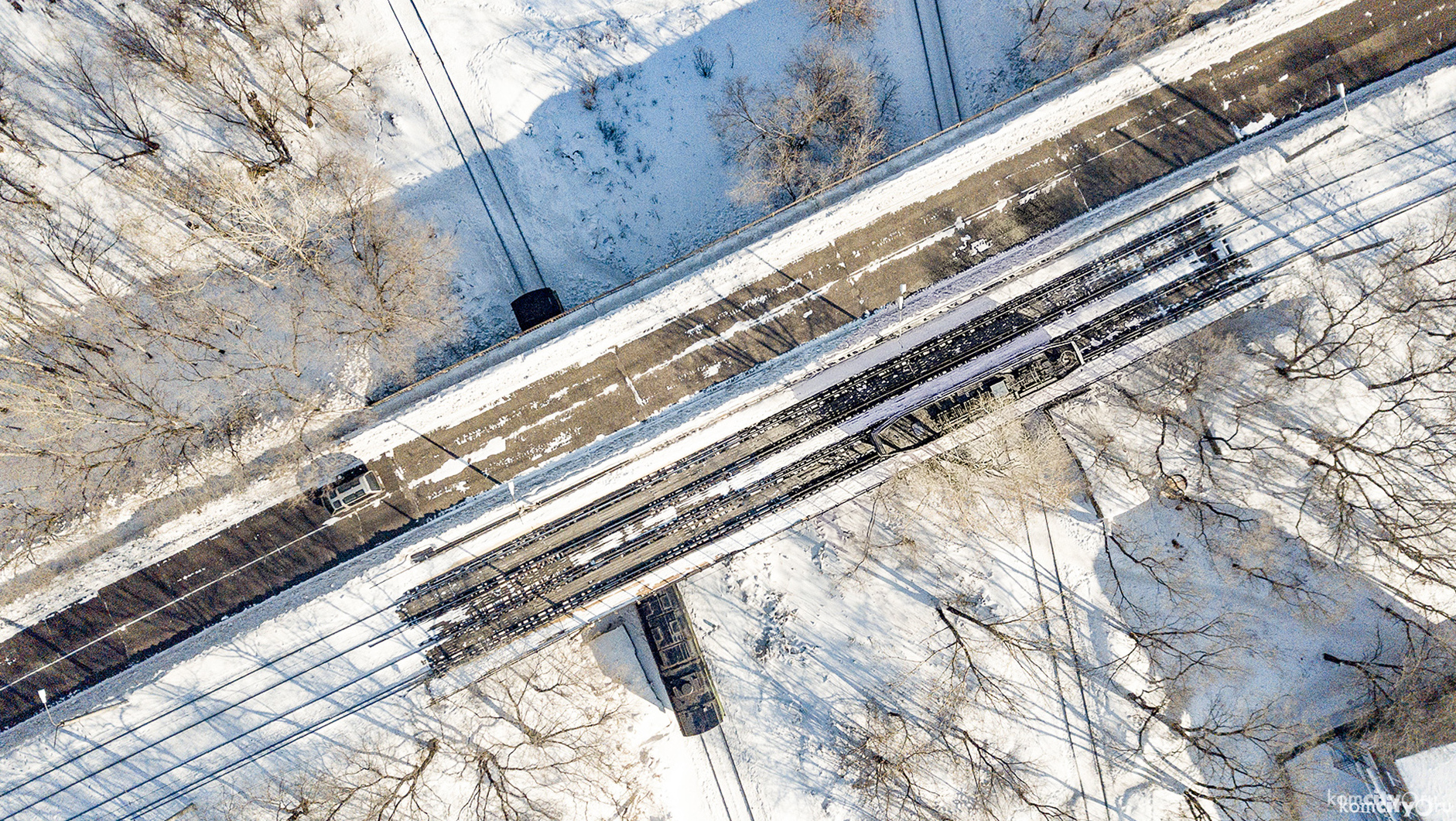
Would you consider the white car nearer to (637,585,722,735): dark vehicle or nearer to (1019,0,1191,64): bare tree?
(637,585,722,735): dark vehicle

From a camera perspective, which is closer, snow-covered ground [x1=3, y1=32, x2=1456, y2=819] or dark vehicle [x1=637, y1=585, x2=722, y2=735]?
dark vehicle [x1=637, y1=585, x2=722, y2=735]

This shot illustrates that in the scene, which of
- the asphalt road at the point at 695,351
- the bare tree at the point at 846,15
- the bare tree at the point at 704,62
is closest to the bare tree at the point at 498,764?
the asphalt road at the point at 695,351

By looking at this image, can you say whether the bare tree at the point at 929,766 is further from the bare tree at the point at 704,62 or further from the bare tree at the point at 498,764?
the bare tree at the point at 704,62

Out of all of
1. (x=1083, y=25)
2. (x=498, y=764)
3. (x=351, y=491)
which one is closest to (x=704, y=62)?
(x=1083, y=25)

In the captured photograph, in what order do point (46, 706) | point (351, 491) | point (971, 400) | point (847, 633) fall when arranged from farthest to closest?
point (847, 633)
point (46, 706)
point (971, 400)
point (351, 491)

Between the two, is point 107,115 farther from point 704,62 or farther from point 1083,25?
point 1083,25

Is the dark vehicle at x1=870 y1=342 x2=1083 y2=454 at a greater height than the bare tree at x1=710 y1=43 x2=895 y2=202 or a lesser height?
lesser

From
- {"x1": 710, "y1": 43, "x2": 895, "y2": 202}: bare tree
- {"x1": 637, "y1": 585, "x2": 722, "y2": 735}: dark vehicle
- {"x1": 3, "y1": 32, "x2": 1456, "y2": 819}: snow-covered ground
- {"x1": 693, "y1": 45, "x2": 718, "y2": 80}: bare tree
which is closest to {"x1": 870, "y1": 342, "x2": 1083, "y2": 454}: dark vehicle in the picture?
{"x1": 3, "y1": 32, "x2": 1456, "y2": 819}: snow-covered ground

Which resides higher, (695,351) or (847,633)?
(695,351)
